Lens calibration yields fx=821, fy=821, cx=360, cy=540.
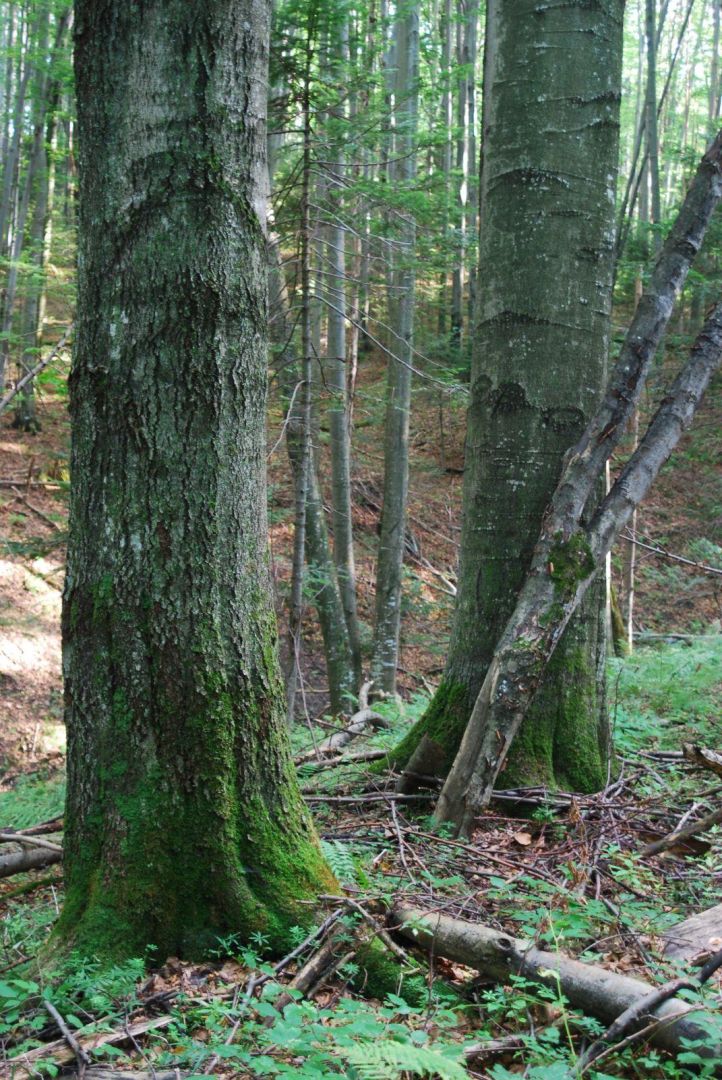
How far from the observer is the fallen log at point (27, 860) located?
3.93 meters

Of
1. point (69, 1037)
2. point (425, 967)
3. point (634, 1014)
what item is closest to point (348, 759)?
point (425, 967)

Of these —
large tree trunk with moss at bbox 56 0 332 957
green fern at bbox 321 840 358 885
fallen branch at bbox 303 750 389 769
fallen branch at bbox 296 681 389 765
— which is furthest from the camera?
fallen branch at bbox 296 681 389 765

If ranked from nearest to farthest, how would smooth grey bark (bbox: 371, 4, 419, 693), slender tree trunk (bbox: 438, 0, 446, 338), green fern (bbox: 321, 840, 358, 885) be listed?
green fern (bbox: 321, 840, 358, 885)
smooth grey bark (bbox: 371, 4, 419, 693)
slender tree trunk (bbox: 438, 0, 446, 338)

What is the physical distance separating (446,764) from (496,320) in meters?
2.28

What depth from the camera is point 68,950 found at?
2627mm

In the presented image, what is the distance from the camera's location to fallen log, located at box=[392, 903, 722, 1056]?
Result: 2.02 m

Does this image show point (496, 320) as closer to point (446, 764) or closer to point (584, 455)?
point (584, 455)

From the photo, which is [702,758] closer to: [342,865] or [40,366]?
[342,865]

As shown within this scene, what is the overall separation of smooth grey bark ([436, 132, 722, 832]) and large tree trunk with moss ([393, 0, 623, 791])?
21 centimetres

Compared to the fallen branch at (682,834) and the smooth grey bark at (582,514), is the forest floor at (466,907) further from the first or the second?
the smooth grey bark at (582,514)

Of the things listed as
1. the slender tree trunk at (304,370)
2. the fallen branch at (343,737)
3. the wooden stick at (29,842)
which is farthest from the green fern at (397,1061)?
the slender tree trunk at (304,370)

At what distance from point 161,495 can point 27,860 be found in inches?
91.0

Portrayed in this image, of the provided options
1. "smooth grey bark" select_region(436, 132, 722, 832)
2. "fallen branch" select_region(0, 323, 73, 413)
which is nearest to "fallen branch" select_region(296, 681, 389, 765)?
"smooth grey bark" select_region(436, 132, 722, 832)

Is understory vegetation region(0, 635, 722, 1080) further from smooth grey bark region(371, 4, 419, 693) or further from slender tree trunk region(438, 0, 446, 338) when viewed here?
slender tree trunk region(438, 0, 446, 338)
